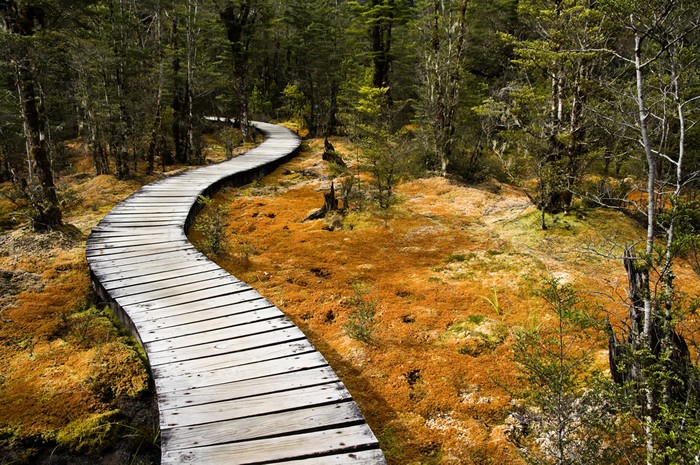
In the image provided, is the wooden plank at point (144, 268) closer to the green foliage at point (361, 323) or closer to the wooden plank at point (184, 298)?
the wooden plank at point (184, 298)

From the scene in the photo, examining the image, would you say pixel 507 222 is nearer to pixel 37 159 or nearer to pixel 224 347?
pixel 224 347

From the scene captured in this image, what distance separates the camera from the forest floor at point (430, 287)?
400 cm

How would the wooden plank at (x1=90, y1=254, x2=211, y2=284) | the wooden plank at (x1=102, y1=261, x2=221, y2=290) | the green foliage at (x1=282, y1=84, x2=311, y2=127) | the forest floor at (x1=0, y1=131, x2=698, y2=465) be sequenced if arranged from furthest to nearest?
the green foliage at (x1=282, y1=84, x2=311, y2=127) → the wooden plank at (x1=90, y1=254, x2=211, y2=284) → the wooden plank at (x1=102, y1=261, x2=221, y2=290) → the forest floor at (x1=0, y1=131, x2=698, y2=465)

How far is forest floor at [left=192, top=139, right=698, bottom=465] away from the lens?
13.1ft

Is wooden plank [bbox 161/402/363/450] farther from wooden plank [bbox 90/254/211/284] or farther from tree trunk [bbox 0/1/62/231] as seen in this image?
tree trunk [bbox 0/1/62/231]

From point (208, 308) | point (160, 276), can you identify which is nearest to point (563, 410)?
point (208, 308)

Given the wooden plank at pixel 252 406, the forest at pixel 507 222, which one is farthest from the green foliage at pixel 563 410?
the wooden plank at pixel 252 406

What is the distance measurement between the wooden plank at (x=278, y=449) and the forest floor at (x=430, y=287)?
0.58 metres

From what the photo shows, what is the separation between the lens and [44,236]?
7469 mm

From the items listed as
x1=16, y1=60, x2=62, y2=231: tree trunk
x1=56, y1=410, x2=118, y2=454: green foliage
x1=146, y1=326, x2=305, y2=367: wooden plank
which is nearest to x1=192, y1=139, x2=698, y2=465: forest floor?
x1=146, y1=326, x2=305, y2=367: wooden plank

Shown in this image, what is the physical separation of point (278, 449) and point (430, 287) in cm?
407

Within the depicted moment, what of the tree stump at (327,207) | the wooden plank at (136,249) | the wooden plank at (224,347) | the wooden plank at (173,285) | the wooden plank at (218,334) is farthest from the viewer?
the tree stump at (327,207)

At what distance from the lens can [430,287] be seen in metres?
6.62

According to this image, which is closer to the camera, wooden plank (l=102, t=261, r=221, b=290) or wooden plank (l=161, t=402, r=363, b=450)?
wooden plank (l=161, t=402, r=363, b=450)
